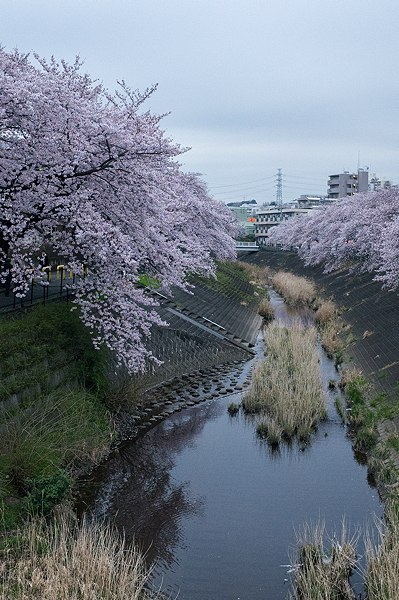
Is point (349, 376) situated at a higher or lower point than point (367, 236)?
lower

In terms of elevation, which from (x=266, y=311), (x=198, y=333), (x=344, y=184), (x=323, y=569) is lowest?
(x=323, y=569)

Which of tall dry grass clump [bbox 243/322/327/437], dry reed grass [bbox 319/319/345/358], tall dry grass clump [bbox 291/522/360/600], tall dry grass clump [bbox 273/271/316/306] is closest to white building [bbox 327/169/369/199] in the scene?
tall dry grass clump [bbox 273/271/316/306]

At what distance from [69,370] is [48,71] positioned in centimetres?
840

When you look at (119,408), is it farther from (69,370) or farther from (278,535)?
(278,535)

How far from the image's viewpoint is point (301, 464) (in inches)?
585

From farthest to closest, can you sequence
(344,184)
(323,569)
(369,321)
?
(344,184) → (369,321) → (323,569)

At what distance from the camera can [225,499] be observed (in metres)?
12.8

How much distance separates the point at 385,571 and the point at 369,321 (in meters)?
22.4

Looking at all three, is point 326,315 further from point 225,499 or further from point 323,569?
point 323,569

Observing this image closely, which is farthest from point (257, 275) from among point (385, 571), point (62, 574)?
point (62, 574)

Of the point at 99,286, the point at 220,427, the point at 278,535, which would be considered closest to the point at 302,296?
the point at 220,427

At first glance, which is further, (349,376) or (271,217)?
(271,217)

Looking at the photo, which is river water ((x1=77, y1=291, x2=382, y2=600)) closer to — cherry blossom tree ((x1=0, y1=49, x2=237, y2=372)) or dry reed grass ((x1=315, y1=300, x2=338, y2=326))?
cherry blossom tree ((x1=0, y1=49, x2=237, y2=372))

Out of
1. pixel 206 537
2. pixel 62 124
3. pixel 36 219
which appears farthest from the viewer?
pixel 36 219
